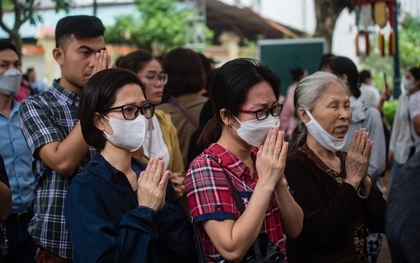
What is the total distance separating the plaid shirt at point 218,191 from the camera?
283cm

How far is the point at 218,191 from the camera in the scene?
286cm

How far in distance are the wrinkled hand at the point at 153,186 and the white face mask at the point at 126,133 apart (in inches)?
9.7

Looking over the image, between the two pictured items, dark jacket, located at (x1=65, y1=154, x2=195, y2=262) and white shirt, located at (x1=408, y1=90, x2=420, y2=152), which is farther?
white shirt, located at (x1=408, y1=90, x2=420, y2=152)

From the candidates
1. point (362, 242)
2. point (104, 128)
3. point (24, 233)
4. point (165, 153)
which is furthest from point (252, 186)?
point (24, 233)

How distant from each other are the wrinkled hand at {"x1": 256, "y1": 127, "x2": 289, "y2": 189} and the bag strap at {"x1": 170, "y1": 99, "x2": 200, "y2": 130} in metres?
2.27

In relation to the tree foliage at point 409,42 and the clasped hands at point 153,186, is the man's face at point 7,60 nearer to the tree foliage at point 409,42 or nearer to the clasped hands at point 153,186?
the clasped hands at point 153,186

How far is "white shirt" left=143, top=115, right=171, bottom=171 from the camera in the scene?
4.36m

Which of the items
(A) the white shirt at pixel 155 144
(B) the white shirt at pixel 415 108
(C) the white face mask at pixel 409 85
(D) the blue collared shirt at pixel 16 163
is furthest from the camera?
(C) the white face mask at pixel 409 85

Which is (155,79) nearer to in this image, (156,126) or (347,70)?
(156,126)

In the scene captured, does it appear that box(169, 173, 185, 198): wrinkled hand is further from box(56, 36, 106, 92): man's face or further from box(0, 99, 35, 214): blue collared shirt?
box(0, 99, 35, 214): blue collared shirt

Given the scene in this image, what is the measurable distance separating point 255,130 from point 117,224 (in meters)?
0.82

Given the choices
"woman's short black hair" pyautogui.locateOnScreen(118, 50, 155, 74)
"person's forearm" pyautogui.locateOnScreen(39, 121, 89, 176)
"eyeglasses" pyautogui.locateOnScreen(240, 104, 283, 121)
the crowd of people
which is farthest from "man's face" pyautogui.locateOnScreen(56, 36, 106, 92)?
"eyeglasses" pyautogui.locateOnScreen(240, 104, 283, 121)

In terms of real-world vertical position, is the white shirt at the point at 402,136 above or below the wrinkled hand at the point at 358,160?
below

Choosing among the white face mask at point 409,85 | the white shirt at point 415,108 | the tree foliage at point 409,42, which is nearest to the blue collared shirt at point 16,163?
the white shirt at point 415,108
